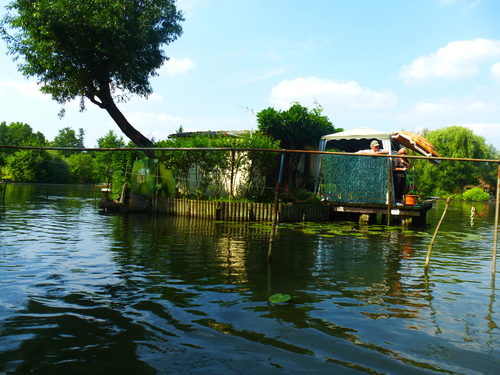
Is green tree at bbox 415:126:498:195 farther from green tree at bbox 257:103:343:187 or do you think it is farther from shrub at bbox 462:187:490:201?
green tree at bbox 257:103:343:187

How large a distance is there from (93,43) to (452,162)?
154ft

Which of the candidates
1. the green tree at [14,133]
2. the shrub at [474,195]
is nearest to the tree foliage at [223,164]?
the shrub at [474,195]

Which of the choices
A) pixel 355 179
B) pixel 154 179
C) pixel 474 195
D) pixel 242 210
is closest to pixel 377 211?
pixel 355 179

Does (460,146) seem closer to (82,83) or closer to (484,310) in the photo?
(82,83)

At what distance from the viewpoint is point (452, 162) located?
55.2 metres

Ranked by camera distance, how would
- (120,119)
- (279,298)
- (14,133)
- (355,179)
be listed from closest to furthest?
(279,298) → (355,179) → (120,119) → (14,133)

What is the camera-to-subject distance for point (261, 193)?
67.4 ft

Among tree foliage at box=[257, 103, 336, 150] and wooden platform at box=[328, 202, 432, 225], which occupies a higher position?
tree foliage at box=[257, 103, 336, 150]

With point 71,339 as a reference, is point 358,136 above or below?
above

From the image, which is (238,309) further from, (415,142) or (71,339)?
(415,142)

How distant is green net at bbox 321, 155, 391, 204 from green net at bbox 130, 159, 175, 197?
7.67 metres

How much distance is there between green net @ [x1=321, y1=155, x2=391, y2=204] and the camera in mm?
18875

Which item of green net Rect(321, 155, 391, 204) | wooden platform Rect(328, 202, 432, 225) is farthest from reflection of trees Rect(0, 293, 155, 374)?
green net Rect(321, 155, 391, 204)

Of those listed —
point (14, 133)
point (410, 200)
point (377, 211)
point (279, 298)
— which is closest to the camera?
point (279, 298)
